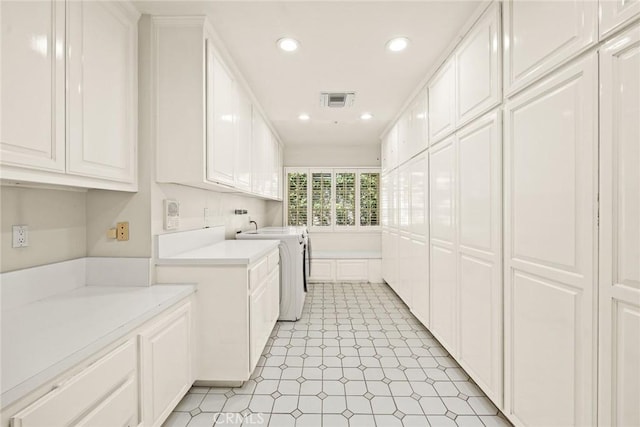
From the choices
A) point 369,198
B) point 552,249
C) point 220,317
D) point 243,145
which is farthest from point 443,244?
point 369,198

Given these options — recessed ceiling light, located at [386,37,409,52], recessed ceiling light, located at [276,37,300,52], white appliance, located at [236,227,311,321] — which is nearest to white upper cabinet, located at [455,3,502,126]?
recessed ceiling light, located at [386,37,409,52]

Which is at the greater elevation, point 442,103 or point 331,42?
point 331,42

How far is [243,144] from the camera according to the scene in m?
2.80

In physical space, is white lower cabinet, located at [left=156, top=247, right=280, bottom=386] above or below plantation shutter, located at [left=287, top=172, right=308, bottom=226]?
below

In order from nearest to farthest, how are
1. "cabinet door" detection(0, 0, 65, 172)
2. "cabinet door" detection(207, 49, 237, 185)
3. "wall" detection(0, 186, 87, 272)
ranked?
"cabinet door" detection(0, 0, 65, 172)
"wall" detection(0, 186, 87, 272)
"cabinet door" detection(207, 49, 237, 185)

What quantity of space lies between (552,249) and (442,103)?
59.9 inches

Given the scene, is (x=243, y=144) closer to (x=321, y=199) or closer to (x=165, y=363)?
(x=165, y=363)

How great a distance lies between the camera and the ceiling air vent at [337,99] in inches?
120

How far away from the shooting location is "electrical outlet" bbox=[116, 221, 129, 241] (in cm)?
178

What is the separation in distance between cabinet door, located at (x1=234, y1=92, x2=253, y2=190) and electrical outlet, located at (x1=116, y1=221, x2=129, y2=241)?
97 cm

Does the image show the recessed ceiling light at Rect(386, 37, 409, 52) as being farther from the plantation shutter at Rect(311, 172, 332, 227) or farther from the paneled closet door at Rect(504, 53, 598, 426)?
the plantation shutter at Rect(311, 172, 332, 227)

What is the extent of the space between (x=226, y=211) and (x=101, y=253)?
1.49 metres

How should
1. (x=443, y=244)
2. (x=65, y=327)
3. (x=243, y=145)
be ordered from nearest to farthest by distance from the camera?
(x=65, y=327) → (x=443, y=244) → (x=243, y=145)

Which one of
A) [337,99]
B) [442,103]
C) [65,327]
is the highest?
[337,99]
